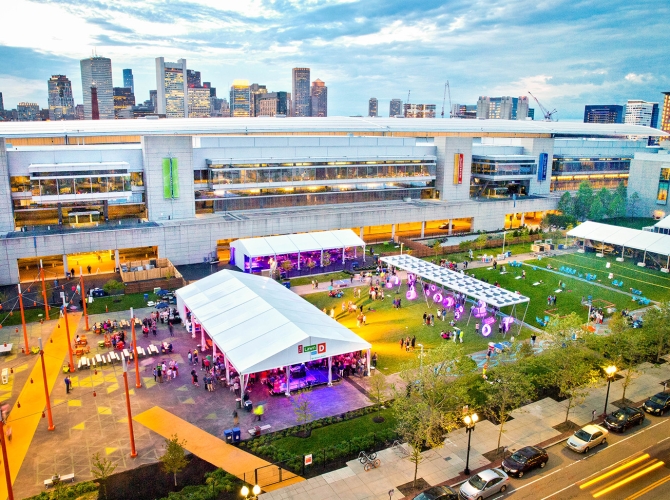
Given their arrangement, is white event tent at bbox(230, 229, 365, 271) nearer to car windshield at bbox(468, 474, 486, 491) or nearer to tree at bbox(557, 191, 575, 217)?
car windshield at bbox(468, 474, 486, 491)

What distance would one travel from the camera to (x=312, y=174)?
73.6m

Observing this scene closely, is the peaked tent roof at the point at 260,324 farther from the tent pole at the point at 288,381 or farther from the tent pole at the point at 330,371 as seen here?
the tent pole at the point at 288,381

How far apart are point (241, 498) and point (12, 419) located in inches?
608

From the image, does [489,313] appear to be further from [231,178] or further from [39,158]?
[39,158]

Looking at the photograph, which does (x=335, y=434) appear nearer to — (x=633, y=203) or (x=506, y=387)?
(x=506, y=387)

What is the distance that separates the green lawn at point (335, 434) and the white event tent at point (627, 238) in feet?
150

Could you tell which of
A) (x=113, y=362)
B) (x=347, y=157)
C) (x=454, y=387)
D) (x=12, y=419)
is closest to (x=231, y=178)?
(x=347, y=157)

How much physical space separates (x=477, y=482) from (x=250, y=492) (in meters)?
10.3

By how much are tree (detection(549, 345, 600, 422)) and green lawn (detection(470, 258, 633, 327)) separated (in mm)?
14606

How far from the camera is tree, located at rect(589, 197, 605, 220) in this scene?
3376 inches

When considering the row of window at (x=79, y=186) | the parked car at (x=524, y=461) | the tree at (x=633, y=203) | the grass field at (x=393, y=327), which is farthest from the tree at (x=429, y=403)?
the tree at (x=633, y=203)

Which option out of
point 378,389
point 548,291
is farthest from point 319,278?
point 378,389

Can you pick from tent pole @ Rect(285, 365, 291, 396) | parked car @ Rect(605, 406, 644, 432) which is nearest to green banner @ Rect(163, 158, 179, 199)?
tent pole @ Rect(285, 365, 291, 396)

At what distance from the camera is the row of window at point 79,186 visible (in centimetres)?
5831
